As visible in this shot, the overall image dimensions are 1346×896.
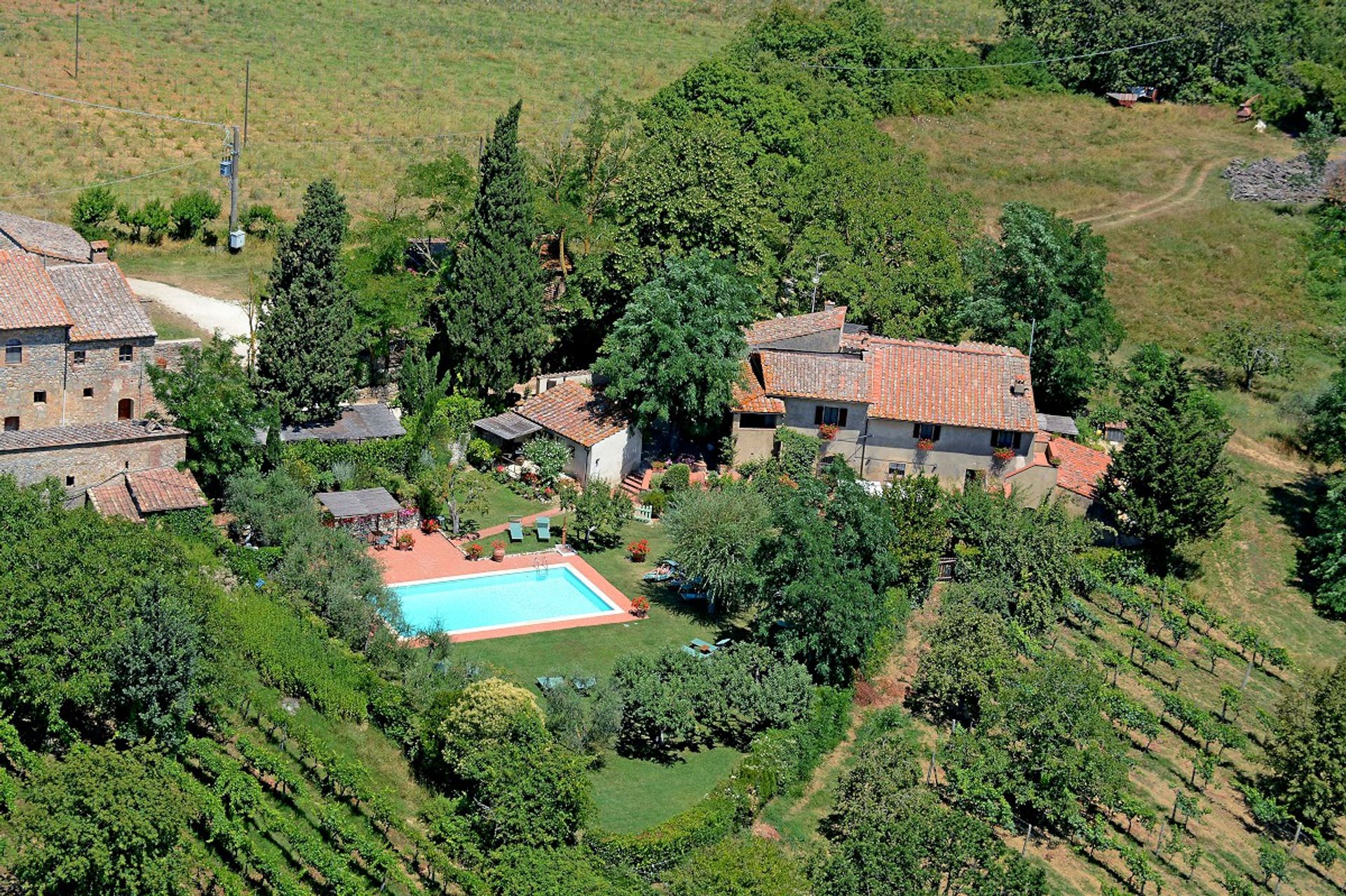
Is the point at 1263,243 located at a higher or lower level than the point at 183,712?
higher

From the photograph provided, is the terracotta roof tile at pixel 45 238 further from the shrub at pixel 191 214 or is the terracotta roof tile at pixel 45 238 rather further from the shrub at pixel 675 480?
the shrub at pixel 675 480

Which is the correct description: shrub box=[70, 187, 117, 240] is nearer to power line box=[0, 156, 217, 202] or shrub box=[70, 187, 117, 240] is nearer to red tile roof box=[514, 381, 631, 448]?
power line box=[0, 156, 217, 202]

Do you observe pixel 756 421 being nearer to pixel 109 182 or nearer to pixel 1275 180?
pixel 109 182

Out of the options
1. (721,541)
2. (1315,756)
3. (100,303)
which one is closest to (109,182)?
(100,303)

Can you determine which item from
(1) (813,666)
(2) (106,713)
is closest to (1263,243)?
(1) (813,666)

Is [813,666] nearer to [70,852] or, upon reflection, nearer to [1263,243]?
[70,852]
